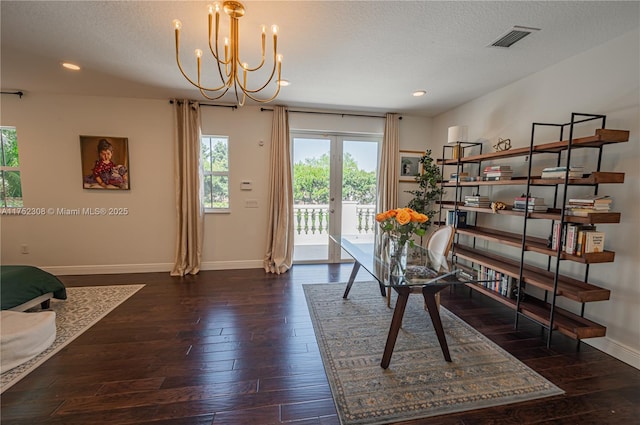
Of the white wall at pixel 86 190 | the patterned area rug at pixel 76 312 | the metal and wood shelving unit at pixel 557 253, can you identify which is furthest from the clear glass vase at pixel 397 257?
the white wall at pixel 86 190

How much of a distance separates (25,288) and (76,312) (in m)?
0.47

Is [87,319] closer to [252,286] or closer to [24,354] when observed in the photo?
[24,354]

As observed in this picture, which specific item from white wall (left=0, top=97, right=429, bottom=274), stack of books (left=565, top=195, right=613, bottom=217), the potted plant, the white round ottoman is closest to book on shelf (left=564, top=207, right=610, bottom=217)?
stack of books (left=565, top=195, right=613, bottom=217)

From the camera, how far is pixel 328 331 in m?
2.34

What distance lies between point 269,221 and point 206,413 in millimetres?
2747

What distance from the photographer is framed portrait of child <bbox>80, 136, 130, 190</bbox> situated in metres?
3.65

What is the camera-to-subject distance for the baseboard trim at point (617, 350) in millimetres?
1937

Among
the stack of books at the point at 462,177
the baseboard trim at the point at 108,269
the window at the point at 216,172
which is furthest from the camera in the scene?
the window at the point at 216,172

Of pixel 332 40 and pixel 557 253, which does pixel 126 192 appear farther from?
pixel 557 253

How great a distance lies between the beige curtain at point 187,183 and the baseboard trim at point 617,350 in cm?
436

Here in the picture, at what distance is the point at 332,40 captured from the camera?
217 cm

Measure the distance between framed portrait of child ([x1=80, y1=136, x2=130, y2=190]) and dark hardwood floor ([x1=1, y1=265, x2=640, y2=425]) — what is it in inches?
75.4

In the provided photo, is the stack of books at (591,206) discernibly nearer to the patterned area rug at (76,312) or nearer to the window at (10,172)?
the patterned area rug at (76,312)

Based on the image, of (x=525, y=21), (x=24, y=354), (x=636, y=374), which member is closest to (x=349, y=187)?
(x=525, y=21)
